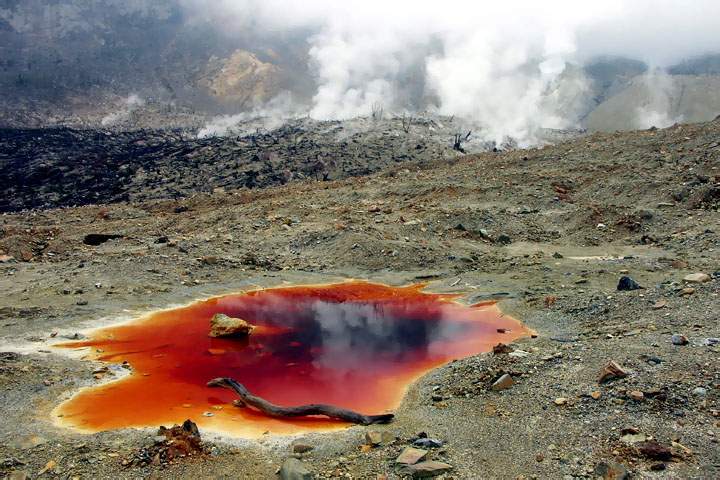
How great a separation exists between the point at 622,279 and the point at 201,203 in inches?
794

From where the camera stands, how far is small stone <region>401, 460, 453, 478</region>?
6.05m

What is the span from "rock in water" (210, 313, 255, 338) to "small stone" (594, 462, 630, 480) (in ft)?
27.1

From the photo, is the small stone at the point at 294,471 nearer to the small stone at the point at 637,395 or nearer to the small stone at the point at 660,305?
the small stone at the point at 637,395

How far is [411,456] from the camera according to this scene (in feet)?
20.8

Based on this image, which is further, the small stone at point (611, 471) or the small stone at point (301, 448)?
the small stone at point (301, 448)

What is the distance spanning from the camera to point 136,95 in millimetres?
69375

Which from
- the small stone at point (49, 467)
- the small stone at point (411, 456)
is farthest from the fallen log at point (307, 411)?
the small stone at point (49, 467)

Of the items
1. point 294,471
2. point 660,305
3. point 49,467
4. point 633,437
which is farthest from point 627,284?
point 49,467

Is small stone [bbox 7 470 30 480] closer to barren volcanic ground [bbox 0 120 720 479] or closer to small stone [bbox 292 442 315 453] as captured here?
barren volcanic ground [bbox 0 120 720 479]

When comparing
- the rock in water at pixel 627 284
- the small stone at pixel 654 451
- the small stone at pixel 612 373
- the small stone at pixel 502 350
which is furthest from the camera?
the rock in water at pixel 627 284

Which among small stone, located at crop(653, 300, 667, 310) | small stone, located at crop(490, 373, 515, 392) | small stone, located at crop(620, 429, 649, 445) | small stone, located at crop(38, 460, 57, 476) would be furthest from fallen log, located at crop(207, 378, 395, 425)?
small stone, located at crop(653, 300, 667, 310)

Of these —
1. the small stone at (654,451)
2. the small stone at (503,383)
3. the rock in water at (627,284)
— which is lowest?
the small stone at (654,451)

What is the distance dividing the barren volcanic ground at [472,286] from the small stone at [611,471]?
3cm

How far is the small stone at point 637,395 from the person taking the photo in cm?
668
